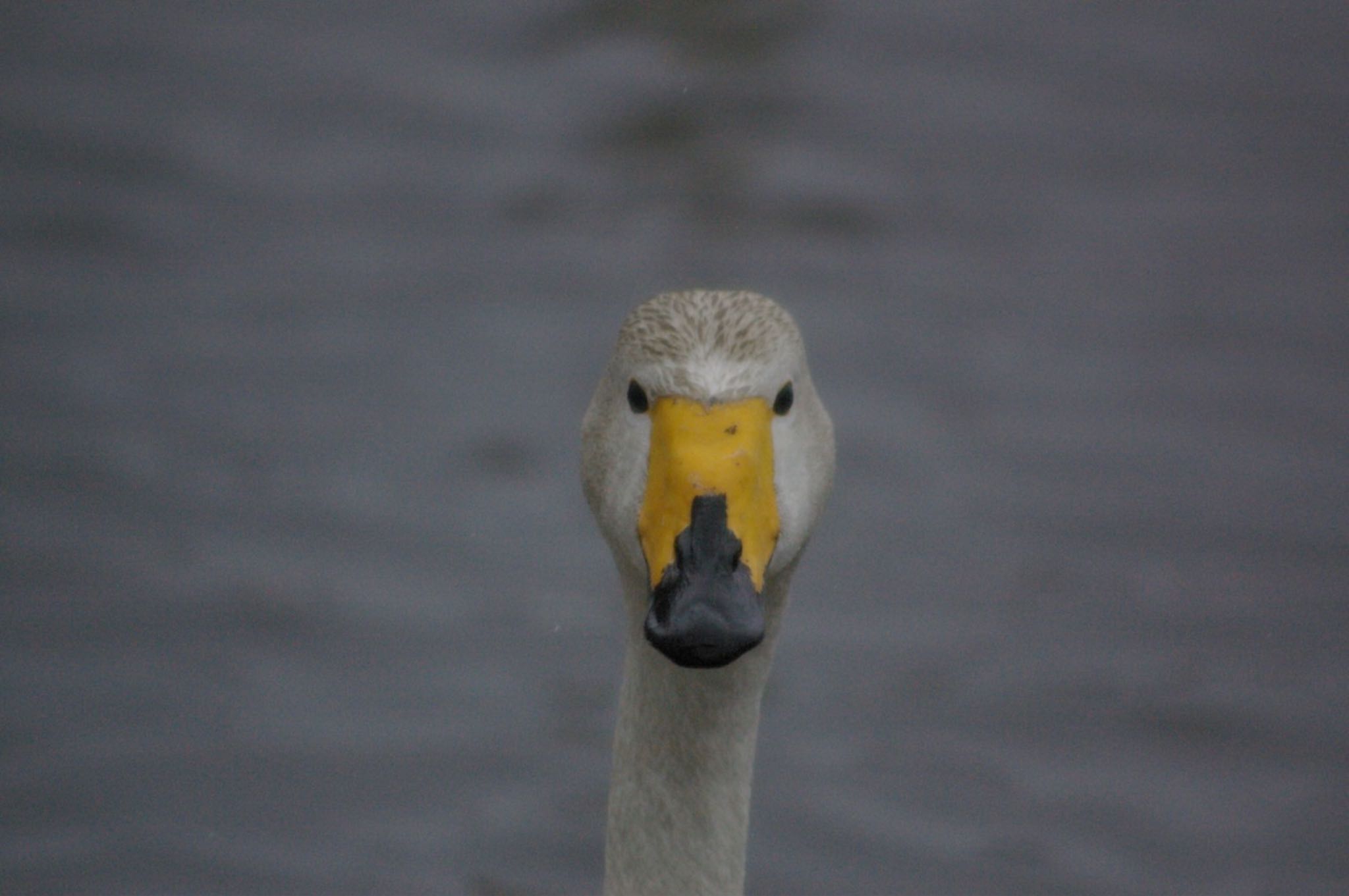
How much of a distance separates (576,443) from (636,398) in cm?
436

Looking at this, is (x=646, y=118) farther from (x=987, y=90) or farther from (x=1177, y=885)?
(x=1177, y=885)

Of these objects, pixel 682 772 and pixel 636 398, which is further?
pixel 682 772

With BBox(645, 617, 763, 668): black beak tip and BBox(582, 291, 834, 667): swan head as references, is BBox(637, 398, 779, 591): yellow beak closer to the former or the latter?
BBox(582, 291, 834, 667): swan head

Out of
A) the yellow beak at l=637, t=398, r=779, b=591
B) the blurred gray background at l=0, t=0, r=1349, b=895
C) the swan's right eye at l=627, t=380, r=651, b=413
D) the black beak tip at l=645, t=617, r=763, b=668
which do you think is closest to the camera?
the black beak tip at l=645, t=617, r=763, b=668

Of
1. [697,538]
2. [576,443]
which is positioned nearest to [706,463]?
[697,538]

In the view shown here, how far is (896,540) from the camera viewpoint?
8867mm

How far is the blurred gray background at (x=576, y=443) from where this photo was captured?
788 cm

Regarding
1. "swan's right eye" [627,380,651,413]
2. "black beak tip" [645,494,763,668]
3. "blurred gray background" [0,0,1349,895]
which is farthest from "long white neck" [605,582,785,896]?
"blurred gray background" [0,0,1349,895]

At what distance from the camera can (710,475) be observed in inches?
174

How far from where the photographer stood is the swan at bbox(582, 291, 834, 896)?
427 centimetres

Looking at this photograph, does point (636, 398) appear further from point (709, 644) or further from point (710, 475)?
point (709, 644)

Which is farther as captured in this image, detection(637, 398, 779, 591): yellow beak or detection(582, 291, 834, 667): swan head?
detection(637, 398, 779, 591): yellow beak

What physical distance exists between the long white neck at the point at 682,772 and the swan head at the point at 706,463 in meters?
0.26

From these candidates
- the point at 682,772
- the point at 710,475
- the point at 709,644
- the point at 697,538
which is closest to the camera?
the point at 709,644
